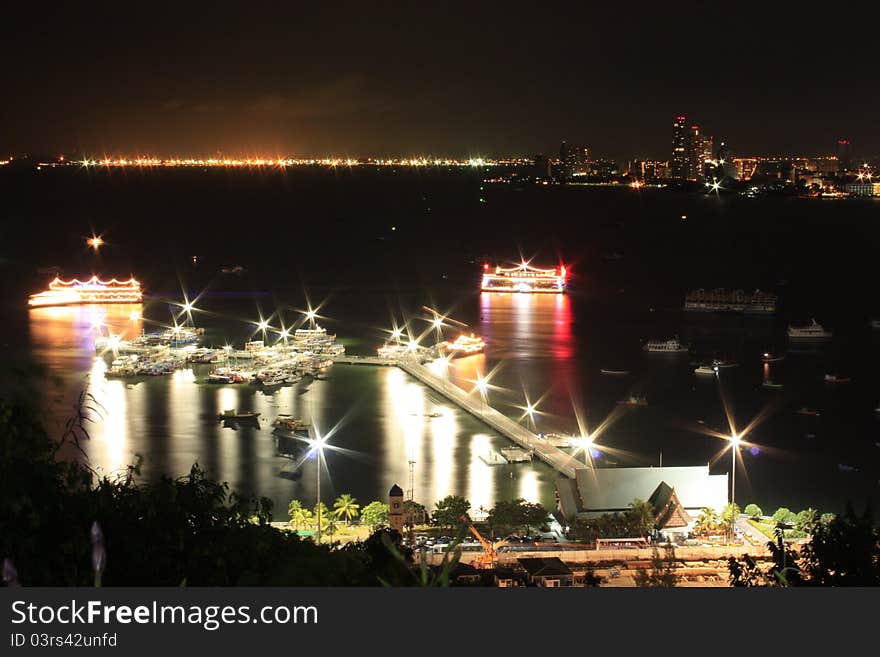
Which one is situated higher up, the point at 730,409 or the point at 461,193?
the point at 461,193

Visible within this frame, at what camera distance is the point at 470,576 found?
3.69 m

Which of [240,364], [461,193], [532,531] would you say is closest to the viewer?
[532,531]

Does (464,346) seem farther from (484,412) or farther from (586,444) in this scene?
(586,444)

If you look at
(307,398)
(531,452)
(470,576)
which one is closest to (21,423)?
(470,576)

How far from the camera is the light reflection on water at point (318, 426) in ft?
20.3

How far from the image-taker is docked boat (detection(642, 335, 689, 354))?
11125 mm

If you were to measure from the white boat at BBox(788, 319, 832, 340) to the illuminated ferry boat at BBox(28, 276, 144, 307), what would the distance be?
869 cm

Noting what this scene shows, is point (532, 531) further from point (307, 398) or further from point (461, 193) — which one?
point (461, 193)

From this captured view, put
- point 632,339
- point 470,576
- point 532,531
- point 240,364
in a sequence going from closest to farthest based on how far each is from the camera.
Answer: point 470,576, point 532,531, point 240,364, point 632,339

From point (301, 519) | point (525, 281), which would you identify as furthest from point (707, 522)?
point (525, 281)

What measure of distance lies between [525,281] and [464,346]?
5.82m

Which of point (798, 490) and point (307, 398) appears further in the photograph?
point (307, 398)

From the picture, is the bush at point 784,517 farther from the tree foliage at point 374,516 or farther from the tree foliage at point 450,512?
the tree foliage at point 374,516

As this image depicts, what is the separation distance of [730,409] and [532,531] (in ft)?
13.3
